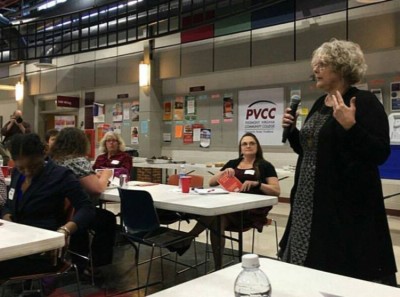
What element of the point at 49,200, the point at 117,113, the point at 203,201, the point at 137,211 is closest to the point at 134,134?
the point at 117,113

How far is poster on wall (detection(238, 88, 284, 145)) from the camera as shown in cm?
798

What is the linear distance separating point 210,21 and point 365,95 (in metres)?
5.80

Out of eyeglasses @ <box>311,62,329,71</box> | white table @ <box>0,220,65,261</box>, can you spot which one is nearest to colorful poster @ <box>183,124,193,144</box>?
white table @ <box>0,220,65,261</box>

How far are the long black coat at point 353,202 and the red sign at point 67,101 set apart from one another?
10.2 metres

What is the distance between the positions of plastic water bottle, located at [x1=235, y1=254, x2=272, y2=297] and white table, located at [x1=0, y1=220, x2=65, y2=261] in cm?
98

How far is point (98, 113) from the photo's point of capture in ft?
36.2

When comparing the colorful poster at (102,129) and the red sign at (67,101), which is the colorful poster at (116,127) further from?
Result: the red sign at (67,101)

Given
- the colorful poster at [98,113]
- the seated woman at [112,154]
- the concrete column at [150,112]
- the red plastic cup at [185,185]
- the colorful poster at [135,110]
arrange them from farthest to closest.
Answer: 1. the colorful poster at [98,113]
2. the colorful poster at [135,110]
3. the concrete column at [150,112]
4. the seated woman at [112,154]
5. the red plastic cup at [185,185]

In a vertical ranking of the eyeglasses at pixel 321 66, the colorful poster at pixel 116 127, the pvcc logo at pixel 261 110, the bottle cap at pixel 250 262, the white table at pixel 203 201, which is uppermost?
the pvcc logo at pixel 261 110

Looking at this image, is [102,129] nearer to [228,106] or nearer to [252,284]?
[228,106]

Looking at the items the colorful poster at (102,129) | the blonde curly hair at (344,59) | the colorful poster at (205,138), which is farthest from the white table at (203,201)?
the colorful poster at (102,129)

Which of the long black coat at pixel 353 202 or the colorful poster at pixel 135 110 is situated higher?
the colorful poster at pixel 135 110

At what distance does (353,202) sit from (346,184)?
7cm

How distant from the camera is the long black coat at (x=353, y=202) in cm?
147
